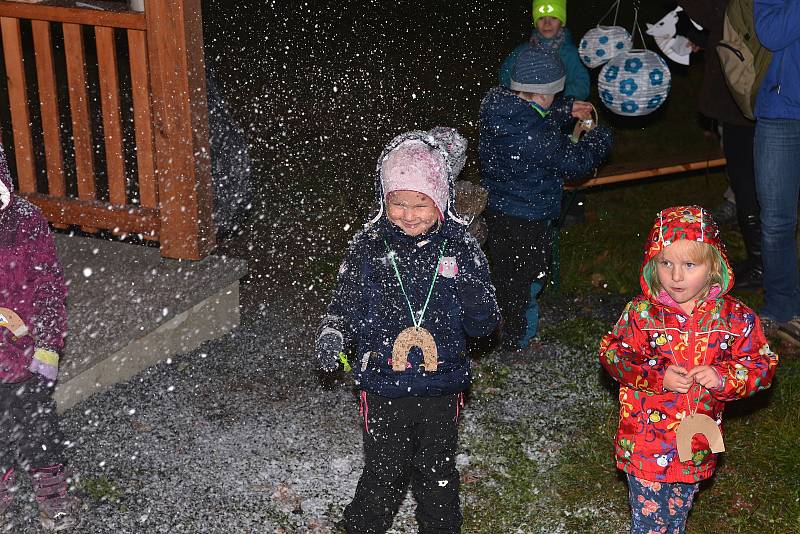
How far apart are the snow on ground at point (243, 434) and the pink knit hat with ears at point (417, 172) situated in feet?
4.64

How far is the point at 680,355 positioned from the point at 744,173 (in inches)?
121

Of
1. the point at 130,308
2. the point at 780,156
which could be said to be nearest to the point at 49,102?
the point at 130,308

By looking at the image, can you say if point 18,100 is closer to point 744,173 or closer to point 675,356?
point 675,356

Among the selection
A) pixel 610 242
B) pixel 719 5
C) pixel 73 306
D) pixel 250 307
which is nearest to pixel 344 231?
pixel 250 307

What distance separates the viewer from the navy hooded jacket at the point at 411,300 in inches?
134

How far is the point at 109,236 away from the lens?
6.35m

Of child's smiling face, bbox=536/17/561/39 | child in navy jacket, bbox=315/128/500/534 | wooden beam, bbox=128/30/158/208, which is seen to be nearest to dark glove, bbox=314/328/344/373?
child in navy jacket, bbox=315/128/500/534

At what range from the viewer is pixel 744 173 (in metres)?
5.90

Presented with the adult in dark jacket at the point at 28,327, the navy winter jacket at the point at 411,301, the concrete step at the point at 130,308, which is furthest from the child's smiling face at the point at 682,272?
the concrete step at the point at 130,308

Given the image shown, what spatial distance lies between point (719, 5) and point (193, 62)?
2.94 meters

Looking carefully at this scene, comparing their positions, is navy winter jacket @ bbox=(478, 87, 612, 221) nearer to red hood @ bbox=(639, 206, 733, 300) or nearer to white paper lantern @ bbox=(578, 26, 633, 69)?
white paper lantern @ bbox=(578, 26, 633, 69)

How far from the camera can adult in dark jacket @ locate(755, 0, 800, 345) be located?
499 cm

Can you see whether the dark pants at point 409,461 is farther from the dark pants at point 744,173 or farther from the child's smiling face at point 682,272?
the dark pants at point 744,173

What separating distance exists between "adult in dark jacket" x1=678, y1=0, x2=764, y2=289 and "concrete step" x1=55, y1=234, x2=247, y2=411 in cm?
290
